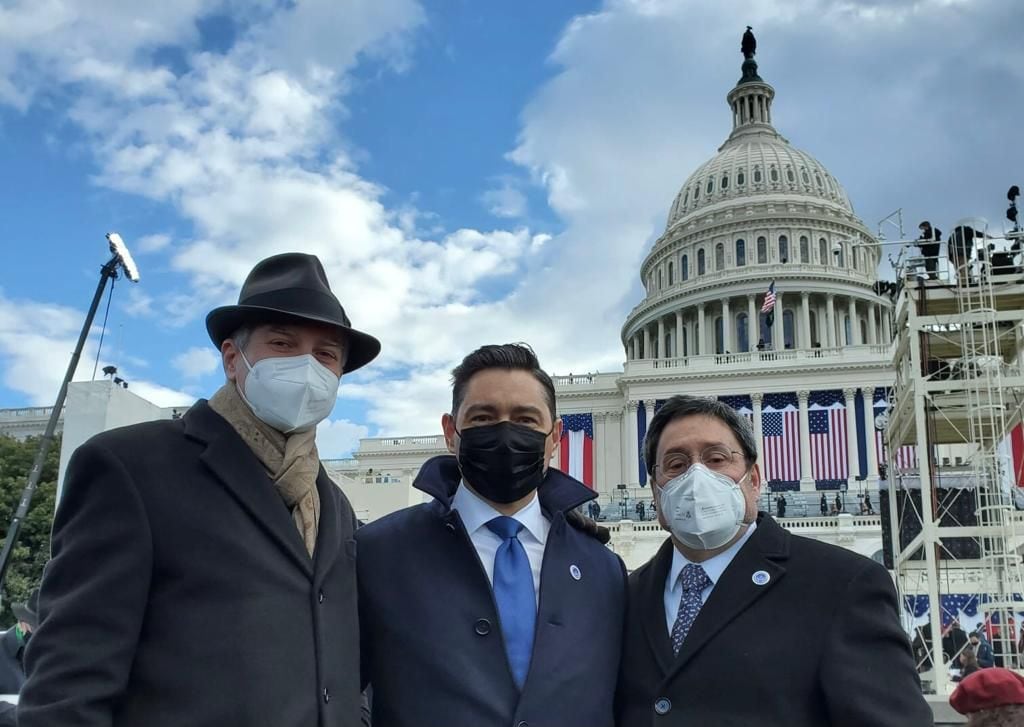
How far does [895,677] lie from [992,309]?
18.7 meters

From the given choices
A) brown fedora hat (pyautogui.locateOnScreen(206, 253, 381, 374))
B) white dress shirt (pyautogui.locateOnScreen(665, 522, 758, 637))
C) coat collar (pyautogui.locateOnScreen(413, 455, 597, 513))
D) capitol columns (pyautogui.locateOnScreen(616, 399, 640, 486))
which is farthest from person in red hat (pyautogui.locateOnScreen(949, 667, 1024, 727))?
capitol columns (pyautogui.locateOnScreen(616, 399, 640, 486))

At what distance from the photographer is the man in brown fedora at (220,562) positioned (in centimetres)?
290

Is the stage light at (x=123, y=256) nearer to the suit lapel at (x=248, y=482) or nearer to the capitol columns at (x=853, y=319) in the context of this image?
the suit lapel at (x=248, y=482)

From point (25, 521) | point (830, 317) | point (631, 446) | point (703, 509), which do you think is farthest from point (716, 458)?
point (830, 317)

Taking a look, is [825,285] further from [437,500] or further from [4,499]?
[437,500]

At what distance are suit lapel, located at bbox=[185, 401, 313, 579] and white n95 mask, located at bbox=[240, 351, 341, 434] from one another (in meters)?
0.15

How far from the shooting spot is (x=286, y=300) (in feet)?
11.5

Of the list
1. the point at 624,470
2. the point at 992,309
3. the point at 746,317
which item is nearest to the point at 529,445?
the point at 992,309

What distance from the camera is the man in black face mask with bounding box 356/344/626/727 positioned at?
346cm

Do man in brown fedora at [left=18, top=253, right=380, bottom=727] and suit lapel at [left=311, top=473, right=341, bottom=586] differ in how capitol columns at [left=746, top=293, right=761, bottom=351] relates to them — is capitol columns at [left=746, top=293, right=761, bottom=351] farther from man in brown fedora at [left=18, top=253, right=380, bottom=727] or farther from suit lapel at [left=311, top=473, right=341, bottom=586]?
man in brown fedora at [left=18, top=253, right=380, bottom=727]

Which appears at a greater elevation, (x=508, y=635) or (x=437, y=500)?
(x=437, y=500)

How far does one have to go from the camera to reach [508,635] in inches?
142

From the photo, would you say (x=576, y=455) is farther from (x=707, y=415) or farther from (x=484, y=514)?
(x=484, y=514)

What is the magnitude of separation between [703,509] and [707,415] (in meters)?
0.45
